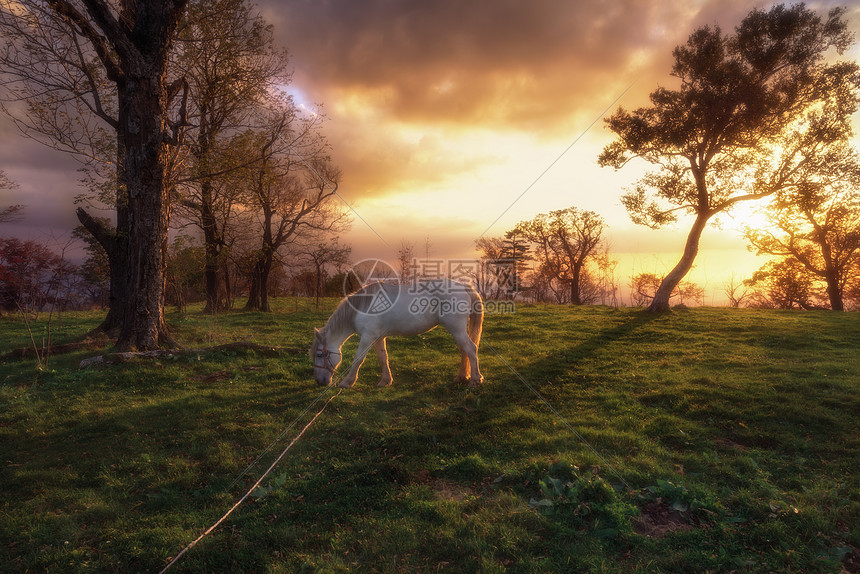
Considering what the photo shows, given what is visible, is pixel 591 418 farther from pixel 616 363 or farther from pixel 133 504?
pixel 133 504

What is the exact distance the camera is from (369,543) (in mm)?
3518

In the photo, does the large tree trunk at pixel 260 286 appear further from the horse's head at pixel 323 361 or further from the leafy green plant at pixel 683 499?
the leafy green plant at pixel 683 499

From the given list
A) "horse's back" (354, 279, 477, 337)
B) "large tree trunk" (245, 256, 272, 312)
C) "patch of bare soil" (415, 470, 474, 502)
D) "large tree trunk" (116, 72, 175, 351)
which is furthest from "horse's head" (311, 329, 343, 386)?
"large tree trunk" (245, 256, 272, 312)

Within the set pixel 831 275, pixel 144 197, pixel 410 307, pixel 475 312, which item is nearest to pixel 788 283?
pixel 831 275

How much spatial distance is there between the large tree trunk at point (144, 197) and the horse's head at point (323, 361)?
4815 millimetres

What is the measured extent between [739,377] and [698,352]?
2.76 meters

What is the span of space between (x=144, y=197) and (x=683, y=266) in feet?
73.4

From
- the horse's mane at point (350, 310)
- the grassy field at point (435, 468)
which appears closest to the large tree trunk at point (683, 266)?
the grassy field at point (435, 468)

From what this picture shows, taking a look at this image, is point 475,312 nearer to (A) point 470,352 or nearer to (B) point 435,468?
(A) point 470,352

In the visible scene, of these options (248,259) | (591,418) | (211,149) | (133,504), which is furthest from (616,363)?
(248,259)

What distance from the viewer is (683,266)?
1869cm

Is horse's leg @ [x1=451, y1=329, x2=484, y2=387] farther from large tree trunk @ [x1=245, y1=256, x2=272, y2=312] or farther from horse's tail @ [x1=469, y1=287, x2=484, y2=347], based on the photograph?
large tree trunk @ [x1=245, y1=256, x2=272, y2=312]

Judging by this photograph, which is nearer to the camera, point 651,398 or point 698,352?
point 651,398

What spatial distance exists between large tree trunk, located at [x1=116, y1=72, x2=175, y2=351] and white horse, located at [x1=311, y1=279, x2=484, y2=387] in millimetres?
4871
